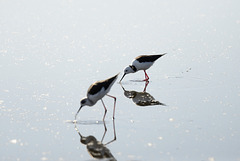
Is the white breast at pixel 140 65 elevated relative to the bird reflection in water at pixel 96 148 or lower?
elevated

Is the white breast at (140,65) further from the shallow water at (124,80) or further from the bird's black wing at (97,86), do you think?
the bird's black wing at (97,86)

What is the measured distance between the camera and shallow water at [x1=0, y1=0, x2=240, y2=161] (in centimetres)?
607

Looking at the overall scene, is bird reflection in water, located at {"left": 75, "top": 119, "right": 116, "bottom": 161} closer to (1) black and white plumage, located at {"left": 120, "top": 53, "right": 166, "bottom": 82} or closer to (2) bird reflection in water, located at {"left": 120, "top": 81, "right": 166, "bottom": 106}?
(2) bird reflection in water, located at {"left": 120, "top": 81, "right": 166, "bottom": 106}

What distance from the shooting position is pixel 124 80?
1002 centimetres

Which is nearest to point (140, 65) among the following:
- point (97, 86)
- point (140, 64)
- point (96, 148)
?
point (140, 64)

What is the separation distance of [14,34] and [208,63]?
22.2 feet

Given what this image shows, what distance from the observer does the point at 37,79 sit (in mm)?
9477

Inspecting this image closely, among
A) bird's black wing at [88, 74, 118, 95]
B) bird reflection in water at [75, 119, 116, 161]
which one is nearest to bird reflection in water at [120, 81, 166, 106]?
bird's black wing at [88, 74, 118, 95]

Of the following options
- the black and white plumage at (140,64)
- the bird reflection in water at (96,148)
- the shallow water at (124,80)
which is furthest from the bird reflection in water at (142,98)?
the bird reflection in water at (96,148)

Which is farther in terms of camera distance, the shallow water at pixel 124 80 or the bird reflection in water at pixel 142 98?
the bird reflection in water at pixel 142 98

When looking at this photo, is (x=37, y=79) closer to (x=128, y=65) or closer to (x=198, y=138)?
(x=128, y=65)

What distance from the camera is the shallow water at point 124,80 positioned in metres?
6.07

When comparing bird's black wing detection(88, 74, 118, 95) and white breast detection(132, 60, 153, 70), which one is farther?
white breast detection(132, 60, 153, 70)

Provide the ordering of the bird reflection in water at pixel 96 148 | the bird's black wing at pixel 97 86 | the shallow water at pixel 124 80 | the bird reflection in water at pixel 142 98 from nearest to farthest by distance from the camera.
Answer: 1. the bird reflection in water at pixel 96 148
2. the shallow water at pixel 124 80
3. the bird's black wing at pixel 97 86
4. the bird reflection in water at pixel 142 98
